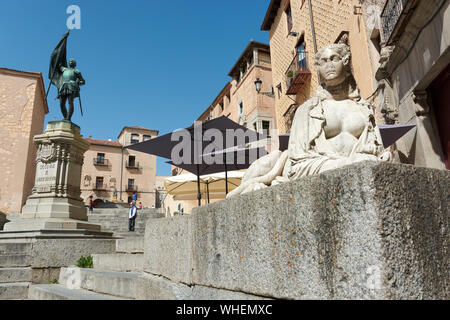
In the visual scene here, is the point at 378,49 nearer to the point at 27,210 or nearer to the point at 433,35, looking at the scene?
the point at 433,35

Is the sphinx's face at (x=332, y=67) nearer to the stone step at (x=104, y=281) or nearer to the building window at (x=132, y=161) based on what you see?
the stone step at (x=104, y=281)

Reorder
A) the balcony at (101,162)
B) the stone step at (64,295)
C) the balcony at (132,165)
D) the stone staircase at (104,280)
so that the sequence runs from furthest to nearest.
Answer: the balcony at (132,165) → the balcony at (101,162) → the stone step at (64,295) → the stone staircase at (104,280)

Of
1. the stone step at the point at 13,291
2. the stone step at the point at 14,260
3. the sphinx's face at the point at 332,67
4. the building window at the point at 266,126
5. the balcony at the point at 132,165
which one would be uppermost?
the balcony at the point at 132,165

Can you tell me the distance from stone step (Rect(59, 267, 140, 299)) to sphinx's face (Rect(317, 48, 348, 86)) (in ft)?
9.32

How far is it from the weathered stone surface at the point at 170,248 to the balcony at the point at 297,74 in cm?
1092

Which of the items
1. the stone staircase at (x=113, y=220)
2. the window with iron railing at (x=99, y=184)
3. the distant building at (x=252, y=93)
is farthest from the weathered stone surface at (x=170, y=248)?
the window with iron railing at (x=99, y=184)

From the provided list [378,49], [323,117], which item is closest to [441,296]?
[323,117]

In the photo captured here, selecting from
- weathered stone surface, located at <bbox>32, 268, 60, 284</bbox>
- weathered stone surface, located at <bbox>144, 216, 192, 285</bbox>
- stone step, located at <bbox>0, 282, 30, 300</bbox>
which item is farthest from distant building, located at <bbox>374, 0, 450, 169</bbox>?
stone step, located at <bbox>0, 282, 30, 300</bbox>

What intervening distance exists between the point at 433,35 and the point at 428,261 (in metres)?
5.47

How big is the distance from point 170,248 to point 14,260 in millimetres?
4356

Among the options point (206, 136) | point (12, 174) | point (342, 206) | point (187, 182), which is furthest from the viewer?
point (12, 174)

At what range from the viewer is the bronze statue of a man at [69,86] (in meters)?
8.61

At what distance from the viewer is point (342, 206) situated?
3.85ft

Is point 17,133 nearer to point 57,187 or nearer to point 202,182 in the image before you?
point 57,187
